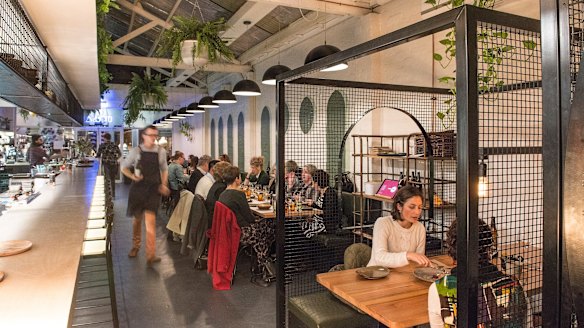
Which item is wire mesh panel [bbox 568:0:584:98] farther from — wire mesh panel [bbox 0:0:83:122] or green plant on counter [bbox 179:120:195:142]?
green plant on counter [bbox 179:120:195:142]

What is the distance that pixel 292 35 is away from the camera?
8.02m

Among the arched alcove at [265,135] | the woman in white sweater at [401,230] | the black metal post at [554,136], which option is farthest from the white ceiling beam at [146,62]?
the black metal post at [554,136]

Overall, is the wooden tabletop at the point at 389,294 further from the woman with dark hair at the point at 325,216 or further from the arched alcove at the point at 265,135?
the arched alcove at the point at 265,135

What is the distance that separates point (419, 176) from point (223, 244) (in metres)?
2.59

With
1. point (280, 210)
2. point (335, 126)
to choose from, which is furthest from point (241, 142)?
point (280, 210)

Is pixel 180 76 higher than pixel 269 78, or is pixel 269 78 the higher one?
pixel 180 76

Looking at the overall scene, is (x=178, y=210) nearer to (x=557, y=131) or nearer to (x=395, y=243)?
(x=395, y=243)

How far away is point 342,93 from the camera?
22.6ft

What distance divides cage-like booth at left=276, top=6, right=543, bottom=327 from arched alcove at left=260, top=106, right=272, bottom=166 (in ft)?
7.04

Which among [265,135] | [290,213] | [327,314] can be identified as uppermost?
[265,135]

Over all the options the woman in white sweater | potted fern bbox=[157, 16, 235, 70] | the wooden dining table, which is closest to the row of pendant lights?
potted fern bbox=[157, 16, 235, 70]

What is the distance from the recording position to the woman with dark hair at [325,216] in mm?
Result: 5160

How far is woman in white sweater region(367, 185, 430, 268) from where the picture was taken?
3.09 m

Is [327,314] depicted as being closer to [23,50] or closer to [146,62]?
[23,50]
